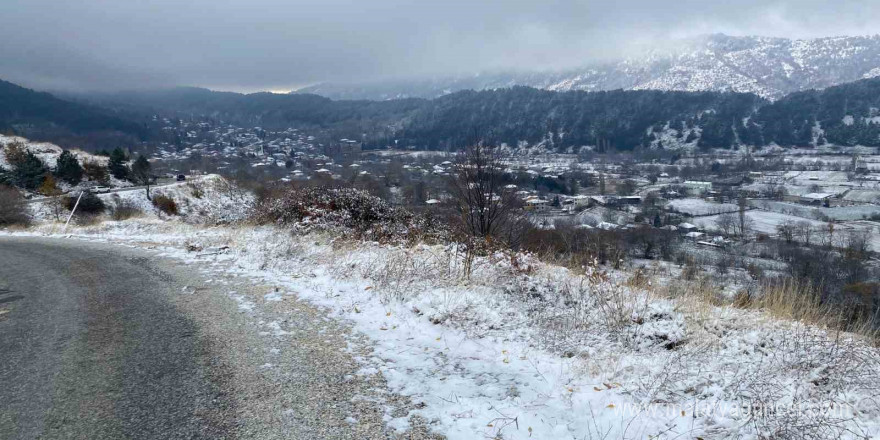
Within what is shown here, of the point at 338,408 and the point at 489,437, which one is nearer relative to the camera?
the point at 489,437

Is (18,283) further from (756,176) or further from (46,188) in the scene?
(756,176)

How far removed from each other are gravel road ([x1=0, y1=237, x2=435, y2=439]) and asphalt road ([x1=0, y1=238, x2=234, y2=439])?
0.04 ft

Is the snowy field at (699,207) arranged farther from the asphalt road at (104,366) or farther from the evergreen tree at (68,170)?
the evergreen tree at (68,170)

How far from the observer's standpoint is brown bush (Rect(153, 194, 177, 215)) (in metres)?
37.7

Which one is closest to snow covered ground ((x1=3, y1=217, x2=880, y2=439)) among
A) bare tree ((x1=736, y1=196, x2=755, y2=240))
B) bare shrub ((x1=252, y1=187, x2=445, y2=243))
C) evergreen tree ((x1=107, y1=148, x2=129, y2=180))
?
bare shrub ((x1=252, y1=187, x2=445, y2=243))

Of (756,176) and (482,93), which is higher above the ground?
(482,93)

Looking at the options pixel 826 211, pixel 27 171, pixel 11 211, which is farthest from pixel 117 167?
pixel 826 211

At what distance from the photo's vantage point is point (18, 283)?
7.58 m

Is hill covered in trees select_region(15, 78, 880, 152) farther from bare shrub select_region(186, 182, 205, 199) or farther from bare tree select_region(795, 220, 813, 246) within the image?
bare tree select_region(795, 220, 813, 246)

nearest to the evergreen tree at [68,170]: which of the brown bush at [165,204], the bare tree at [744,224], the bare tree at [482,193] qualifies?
the brown bush at [165,204]

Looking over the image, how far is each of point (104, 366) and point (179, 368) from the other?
27.7 inches

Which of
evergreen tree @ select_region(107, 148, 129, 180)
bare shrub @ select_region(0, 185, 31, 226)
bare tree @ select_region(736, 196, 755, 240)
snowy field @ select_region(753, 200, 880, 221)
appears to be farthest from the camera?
evergreen tree @ select_region(107, 148, 129, 180)

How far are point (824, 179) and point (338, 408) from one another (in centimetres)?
9424

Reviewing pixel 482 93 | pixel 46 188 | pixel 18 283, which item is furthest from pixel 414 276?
pixel 482 93
